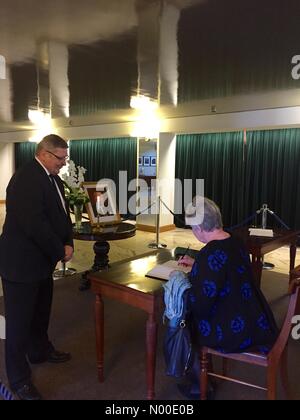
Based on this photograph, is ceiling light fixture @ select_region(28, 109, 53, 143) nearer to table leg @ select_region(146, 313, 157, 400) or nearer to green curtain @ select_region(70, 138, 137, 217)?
green curtain @ select_region(70, 138, 137, 217)

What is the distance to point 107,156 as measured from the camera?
971 centimetres

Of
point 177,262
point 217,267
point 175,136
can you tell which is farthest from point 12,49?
point 175,136

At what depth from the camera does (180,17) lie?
2.49 meters

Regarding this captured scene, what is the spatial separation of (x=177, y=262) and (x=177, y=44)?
6.62 ft

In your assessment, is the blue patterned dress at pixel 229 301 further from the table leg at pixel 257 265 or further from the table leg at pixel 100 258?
the table leg at pixel 100 258

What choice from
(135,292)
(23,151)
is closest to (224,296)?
(135,292)

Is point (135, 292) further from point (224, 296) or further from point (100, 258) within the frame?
point (100, 258)

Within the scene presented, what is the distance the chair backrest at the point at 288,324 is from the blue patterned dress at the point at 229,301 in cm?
6

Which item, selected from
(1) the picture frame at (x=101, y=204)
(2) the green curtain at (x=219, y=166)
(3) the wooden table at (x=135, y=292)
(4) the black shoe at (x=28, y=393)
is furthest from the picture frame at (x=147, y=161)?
(4) the black shoe at (x=28, y=393)

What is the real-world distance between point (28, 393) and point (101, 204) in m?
2.21

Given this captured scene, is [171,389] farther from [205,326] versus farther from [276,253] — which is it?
[276,253]

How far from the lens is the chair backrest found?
165cm

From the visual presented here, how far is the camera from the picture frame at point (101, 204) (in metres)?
3.81

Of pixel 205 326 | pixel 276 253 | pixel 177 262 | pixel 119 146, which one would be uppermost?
pixel 119 146
